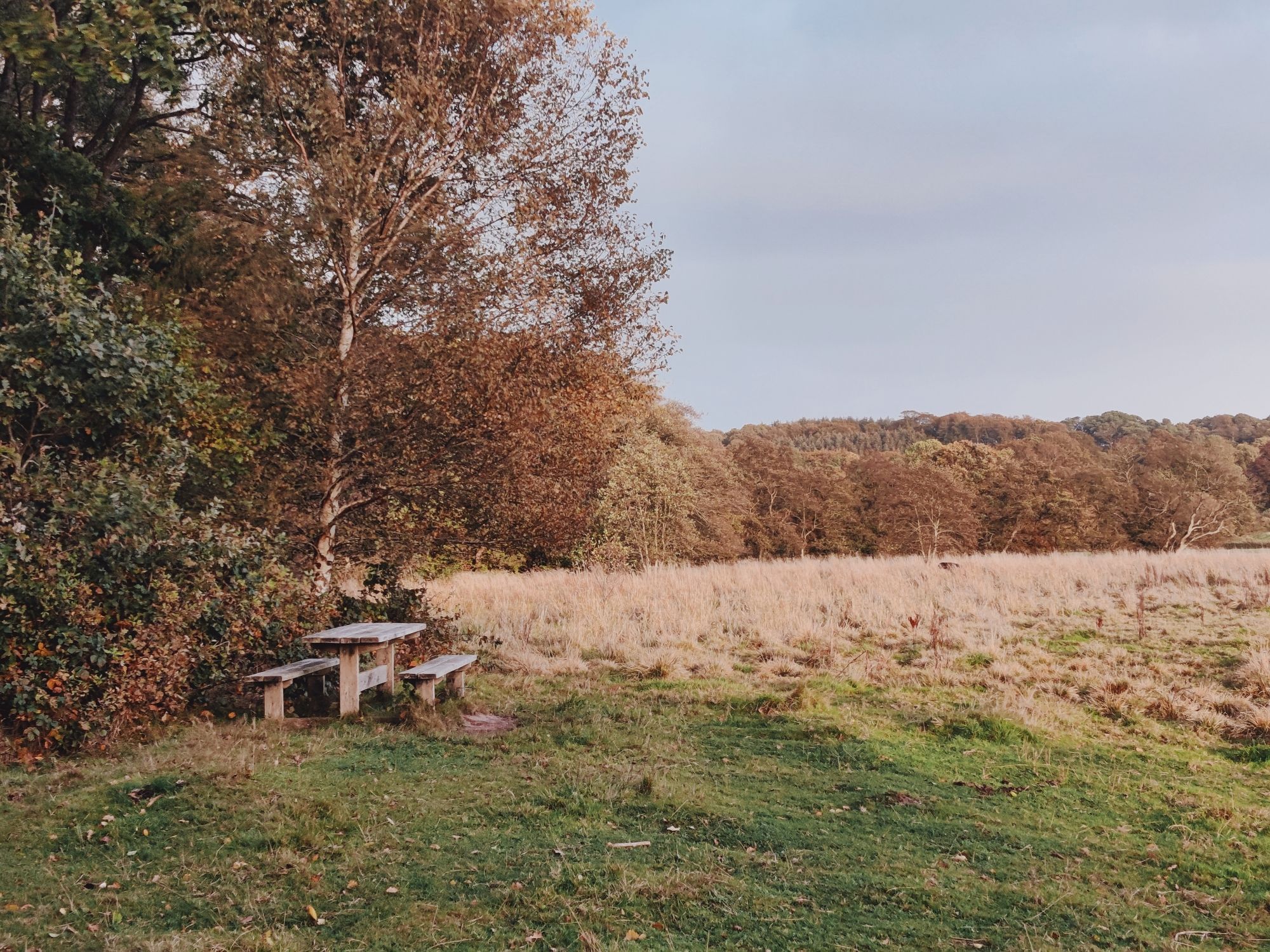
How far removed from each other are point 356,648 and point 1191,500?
48.2 metres

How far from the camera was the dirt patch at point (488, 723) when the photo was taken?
801cm

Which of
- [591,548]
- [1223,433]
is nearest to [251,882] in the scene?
[591,548]

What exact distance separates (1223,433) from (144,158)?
95.3 m

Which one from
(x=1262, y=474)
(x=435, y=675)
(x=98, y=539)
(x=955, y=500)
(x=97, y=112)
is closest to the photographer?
(x=98, y=539)

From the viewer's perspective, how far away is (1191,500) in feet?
145

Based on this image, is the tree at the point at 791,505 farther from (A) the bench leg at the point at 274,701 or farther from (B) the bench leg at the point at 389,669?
(A) the bench leg at the point at 274,701

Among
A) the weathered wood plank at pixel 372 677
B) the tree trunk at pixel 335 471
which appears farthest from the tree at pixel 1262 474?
the weathered wood plank at pixel 372 677

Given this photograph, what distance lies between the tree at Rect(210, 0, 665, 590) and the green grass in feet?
13.1

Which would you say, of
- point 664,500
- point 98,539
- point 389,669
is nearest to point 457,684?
point 389,669

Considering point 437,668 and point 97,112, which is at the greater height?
point 97,112

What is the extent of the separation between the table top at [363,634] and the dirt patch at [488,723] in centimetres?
109

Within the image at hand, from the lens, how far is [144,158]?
37.5ft

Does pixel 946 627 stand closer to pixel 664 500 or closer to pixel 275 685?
pixel 275 685

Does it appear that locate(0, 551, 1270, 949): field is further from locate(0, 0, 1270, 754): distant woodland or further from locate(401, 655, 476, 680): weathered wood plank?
locate(0, 0, 1270, 754): distant woodland
